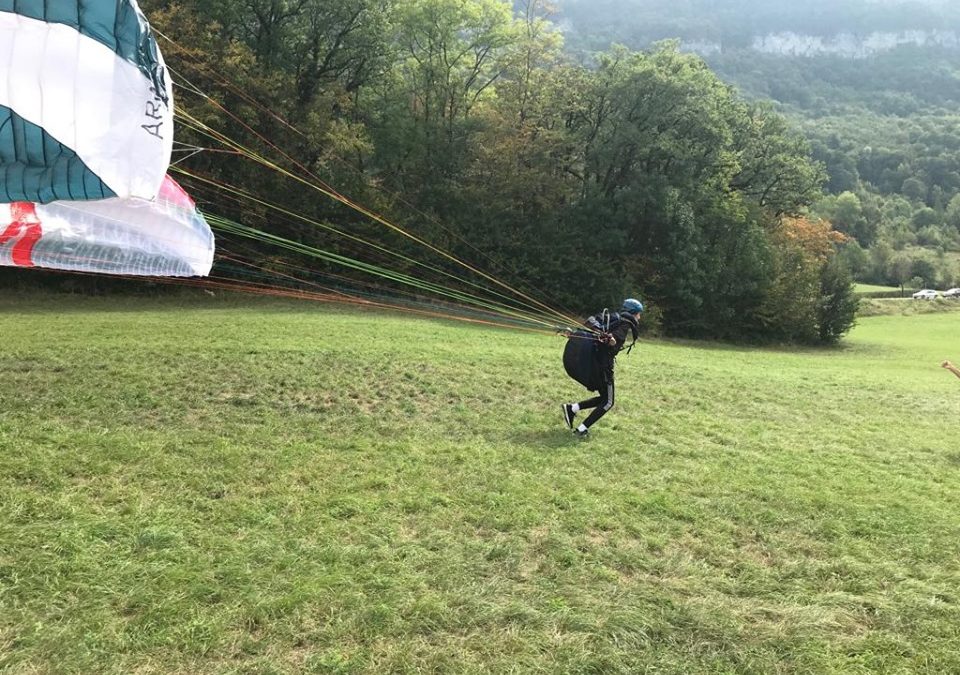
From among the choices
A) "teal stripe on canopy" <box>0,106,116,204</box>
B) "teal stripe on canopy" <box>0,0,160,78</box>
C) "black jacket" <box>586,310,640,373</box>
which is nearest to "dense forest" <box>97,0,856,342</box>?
"black jacket" <box>586,310,640,373</box>

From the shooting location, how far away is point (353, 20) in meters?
31.5

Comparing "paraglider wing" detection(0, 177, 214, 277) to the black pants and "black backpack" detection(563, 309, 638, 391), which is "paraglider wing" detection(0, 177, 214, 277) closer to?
"black backpack" detection(563, 309, 638, 391)

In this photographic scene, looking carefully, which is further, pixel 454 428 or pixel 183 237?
pixel 454 428

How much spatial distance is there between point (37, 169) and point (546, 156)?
31.6m

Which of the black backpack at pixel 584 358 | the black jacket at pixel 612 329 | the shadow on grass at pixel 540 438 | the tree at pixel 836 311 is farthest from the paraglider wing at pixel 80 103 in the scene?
the tree at pixel 836 311

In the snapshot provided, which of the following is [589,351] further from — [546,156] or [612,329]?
[546,156]

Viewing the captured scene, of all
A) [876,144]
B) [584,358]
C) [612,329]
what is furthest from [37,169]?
[876,144]

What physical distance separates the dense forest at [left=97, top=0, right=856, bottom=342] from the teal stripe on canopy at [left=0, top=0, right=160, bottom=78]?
25412mm

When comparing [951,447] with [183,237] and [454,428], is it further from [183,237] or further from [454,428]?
[183,237]

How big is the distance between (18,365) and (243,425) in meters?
4.91

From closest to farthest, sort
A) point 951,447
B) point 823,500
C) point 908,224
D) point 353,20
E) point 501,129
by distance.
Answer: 1. point 823,500
2. point 951,447
3. point 353,20
4. point 501,129
5. point 908,224

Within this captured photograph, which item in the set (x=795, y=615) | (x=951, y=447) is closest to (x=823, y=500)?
(x=795, y=615)

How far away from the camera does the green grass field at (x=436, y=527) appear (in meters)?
4.36

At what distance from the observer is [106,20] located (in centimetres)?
561
